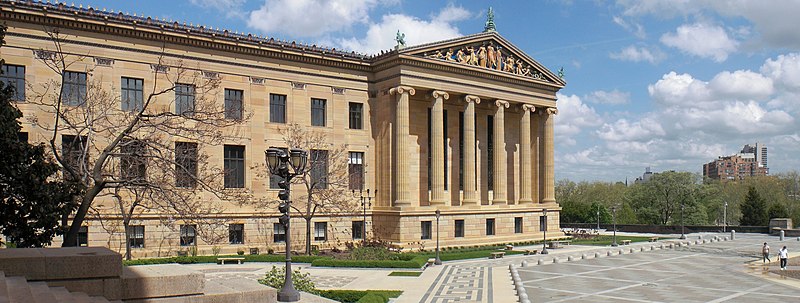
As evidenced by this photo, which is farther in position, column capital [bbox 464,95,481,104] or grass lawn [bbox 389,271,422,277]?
column capital [bbox 464,95,481,104]

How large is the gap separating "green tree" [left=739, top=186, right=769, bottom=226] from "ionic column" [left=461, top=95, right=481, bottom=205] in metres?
49.5

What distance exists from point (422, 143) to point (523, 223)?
41.4 ft

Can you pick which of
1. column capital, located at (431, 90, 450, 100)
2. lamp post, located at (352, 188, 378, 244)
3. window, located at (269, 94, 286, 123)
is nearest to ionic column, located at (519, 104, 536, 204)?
column capital, located at (431, 90, 450, 100)

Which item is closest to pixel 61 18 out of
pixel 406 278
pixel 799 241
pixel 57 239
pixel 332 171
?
pixel 57 239

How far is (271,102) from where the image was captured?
46.3 m

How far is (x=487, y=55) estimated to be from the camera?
54.5 m

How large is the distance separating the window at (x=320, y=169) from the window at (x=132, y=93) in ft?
38.5

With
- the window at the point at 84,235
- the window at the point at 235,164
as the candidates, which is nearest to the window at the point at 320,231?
the window at the point at 235,164

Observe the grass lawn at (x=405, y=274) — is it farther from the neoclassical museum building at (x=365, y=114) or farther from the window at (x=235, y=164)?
the window at (x=235, y=164)

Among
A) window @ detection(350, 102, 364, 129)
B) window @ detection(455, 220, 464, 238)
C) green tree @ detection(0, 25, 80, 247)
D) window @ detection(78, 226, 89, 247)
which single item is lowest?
window @ detection(455, 220, 464, 238)

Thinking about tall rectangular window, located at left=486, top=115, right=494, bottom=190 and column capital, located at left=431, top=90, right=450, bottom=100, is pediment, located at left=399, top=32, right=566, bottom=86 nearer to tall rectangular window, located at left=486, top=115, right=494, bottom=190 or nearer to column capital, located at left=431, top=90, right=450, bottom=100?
column capital, located at left=431, top=90, right=450, bottom=100

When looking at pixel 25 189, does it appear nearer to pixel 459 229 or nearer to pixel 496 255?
pixel 496 255

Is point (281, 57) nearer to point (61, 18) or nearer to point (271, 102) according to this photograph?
point (271, 102)

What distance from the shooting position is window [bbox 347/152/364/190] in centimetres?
4944
